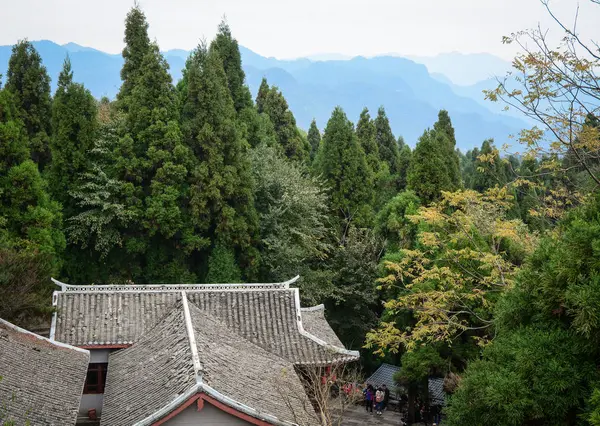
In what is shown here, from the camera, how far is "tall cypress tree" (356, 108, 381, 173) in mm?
30406

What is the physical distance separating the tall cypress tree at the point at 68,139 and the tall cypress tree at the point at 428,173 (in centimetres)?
1124

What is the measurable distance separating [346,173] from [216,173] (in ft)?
24.7

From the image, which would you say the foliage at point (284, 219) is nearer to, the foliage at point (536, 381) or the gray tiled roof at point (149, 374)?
the gray tiled roof at point (149, 374)

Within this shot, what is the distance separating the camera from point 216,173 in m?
19.2

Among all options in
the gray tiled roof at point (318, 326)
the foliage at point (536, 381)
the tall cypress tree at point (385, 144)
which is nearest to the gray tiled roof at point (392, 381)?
the gray tiled roof at point (318, 326)

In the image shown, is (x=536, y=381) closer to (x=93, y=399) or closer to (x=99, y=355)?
(x=99, y=355)

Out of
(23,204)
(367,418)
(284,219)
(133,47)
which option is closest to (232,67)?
(133,47)

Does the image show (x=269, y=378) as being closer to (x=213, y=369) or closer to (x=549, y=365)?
(x=213, y=369)

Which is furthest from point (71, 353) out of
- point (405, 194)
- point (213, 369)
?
point (405, 194)

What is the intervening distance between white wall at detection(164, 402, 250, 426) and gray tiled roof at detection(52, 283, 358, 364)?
3.38 metres

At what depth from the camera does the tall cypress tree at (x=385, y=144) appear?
3375cm

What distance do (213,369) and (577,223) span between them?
22.9 ft

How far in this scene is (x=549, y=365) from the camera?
21.9 ft

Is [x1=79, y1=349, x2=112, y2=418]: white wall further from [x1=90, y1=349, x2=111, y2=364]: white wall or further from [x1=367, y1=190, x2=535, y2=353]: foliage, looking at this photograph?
[x1=367, y1=190, x2=535, y2=353]: foliage
